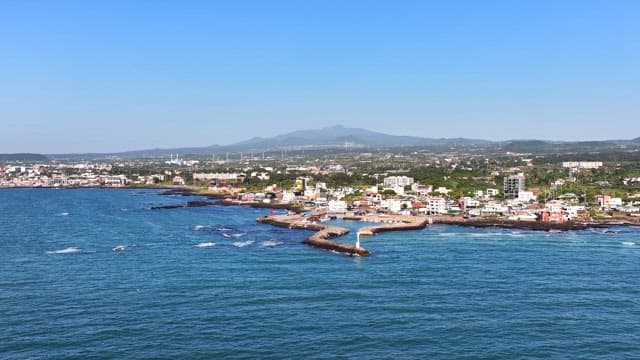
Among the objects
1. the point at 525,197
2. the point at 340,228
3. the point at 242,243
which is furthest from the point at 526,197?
the point at 242,243

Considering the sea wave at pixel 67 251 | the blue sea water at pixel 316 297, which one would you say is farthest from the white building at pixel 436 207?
the sea wave at pixel 67 251

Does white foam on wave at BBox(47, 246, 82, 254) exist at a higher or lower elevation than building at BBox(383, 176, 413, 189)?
lower

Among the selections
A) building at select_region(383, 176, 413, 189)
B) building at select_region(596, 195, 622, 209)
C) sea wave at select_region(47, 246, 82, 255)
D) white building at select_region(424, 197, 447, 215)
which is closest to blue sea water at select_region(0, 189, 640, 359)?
sea wave at select_region(47, 246, 82, 255)

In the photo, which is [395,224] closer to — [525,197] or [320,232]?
[320,232]

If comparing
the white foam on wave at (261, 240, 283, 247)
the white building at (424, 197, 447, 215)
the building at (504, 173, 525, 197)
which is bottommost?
the white foam on wave at (261, 240, 283, 247)

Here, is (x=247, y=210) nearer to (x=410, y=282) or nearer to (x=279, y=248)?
(x=279, y=248)

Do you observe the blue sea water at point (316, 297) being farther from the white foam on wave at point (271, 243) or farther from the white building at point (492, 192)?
the white building at point (492, 192)

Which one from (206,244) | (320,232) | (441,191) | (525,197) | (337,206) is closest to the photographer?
(206,244)

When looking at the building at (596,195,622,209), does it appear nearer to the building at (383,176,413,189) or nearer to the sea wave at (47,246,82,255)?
the building at (383,176,413,189)
